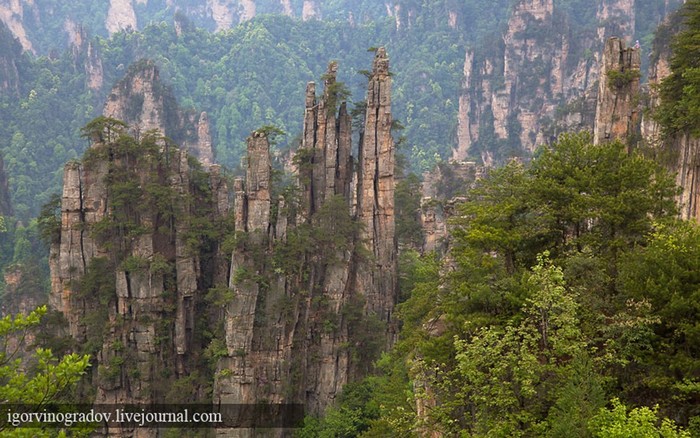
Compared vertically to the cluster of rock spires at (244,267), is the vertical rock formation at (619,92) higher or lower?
higher

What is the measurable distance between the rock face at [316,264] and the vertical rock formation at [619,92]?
11188mm

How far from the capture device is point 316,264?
36.5m

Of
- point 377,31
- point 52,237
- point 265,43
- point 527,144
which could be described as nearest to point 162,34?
point 265,43

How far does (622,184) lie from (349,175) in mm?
20724

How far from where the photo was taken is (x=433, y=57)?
133 m

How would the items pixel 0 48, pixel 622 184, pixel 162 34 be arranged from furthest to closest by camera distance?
pixel 162 34, pixel 0 48, pixel 622 184

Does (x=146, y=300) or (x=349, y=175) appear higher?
(x=349, y=175)

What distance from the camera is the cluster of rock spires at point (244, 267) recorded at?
34719 mm

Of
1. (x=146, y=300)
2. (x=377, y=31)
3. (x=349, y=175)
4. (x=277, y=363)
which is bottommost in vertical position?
(x=277, y=363)

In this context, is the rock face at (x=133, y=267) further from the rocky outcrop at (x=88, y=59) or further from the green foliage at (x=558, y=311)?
the rocky outcrop at (x=88, y=59)

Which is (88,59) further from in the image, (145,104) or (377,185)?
(377,185)

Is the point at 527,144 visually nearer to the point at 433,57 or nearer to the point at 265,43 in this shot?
the point at 433,57

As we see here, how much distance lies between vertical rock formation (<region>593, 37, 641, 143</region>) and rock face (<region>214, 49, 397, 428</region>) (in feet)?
36.7

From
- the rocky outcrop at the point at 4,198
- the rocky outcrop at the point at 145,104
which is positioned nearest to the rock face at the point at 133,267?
the rocky outcrop at the point at 4,198
